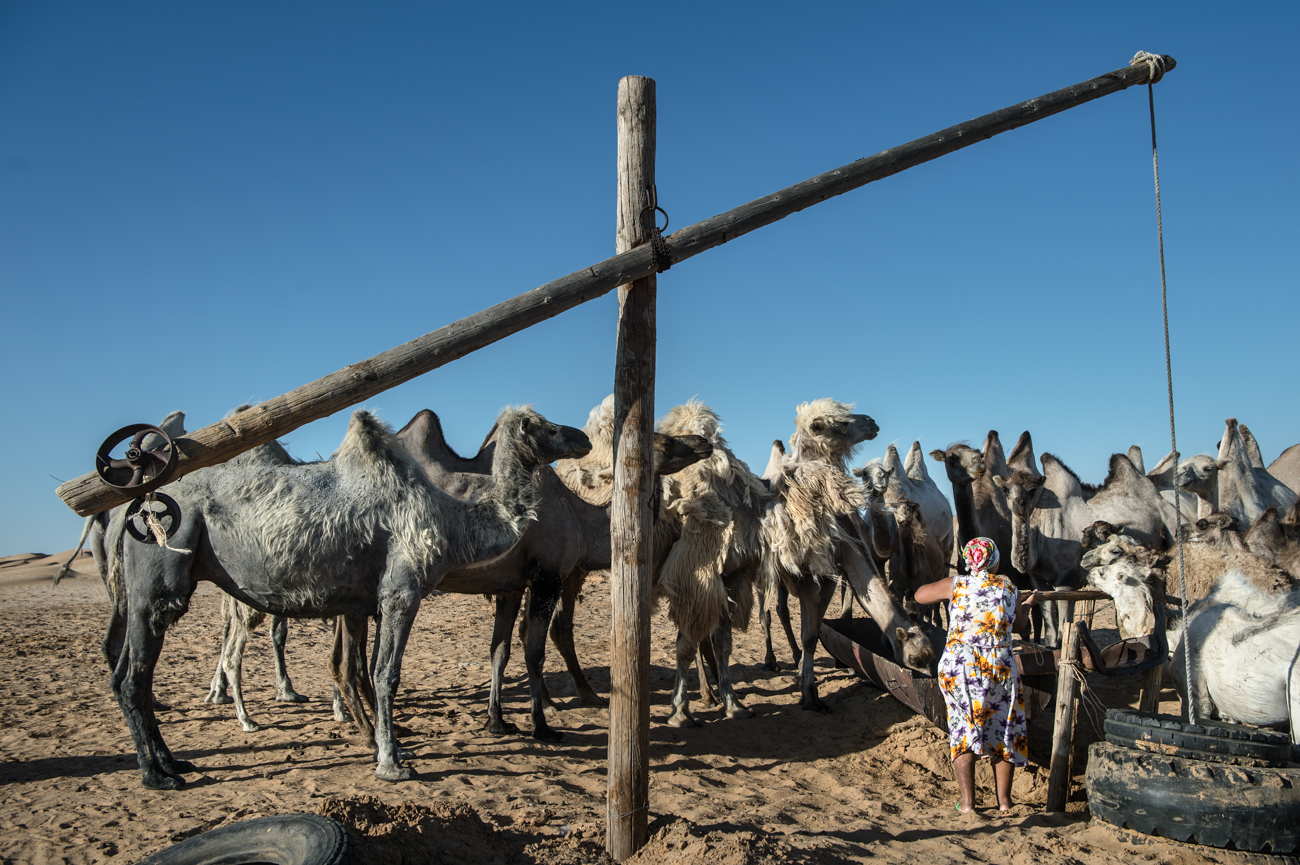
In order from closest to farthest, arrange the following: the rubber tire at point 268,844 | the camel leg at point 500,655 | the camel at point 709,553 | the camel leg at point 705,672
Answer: the rubber tire at point 268,844 < the camel leg at point 500,655 < the camel at point 709,553 < the camel leg at point 705,672

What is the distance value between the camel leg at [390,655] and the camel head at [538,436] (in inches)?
58.7

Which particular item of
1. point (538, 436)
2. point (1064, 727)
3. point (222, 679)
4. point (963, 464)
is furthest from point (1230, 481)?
point (222, 679)

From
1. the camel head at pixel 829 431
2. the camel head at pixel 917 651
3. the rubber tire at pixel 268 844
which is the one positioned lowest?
the rubber tire at pixel 268 844

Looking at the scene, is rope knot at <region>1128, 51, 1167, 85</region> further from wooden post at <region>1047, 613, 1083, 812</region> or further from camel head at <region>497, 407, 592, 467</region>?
camel head at <region>497, 407, 592, 467</region>

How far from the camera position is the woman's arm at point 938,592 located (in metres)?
5.86

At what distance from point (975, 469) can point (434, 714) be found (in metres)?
7.68

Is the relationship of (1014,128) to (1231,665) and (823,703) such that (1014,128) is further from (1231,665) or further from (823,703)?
(823,703)

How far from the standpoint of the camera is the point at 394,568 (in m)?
5.81

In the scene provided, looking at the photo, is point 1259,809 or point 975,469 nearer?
point 1259,809

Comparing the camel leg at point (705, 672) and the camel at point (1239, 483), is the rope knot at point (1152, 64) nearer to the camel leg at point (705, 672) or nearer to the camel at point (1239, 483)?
the camel leg at point (705, 672)

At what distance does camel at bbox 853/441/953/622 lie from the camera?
10.9 metres

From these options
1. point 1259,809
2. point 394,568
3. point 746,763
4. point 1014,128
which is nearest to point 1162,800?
point 1259,809

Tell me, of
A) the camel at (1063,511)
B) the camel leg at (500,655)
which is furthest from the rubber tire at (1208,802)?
the camel at (1063,511)

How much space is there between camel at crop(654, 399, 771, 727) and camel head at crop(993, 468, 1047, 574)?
3.82 metres
